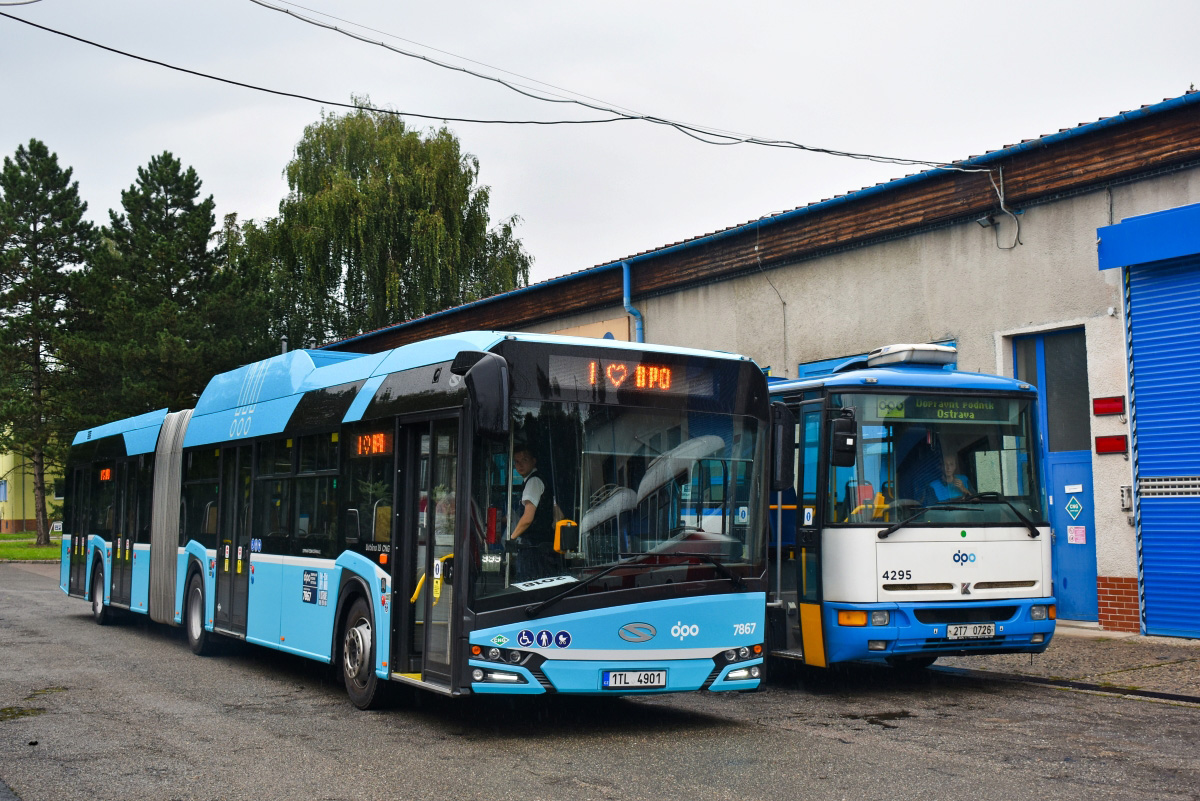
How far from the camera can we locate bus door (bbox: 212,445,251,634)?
12.7 meters

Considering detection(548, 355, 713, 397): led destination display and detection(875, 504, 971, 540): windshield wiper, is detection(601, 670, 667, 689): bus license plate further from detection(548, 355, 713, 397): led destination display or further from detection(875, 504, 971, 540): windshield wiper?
detection(875, 504, 971, 540): windshield wiper

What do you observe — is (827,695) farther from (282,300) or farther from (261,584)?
(282,300)

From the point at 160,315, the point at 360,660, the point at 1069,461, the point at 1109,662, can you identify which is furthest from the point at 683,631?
the point at 160,315

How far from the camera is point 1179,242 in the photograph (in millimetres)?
13039

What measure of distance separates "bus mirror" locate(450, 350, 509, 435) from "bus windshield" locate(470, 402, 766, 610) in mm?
481

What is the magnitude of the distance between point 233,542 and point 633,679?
20.9 ft

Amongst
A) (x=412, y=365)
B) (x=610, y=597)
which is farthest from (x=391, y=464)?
(x=610, y=597)

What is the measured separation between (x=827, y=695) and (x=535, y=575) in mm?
3744

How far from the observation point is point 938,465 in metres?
10.5

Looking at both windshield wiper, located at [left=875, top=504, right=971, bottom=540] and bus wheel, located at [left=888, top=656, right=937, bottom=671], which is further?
bus wheel, located at [left=888, top=656, right=937, bottom=671]

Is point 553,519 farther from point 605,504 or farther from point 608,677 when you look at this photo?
point 608,677

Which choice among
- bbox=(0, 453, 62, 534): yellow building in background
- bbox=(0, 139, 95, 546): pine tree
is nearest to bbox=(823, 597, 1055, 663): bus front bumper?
bbox=(0, 139, 95, 546): pine tree

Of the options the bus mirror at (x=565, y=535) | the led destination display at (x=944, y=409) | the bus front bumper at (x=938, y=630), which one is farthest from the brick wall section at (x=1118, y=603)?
the bus mirror at (x=565, y=535)

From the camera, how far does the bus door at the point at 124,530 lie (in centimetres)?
1694
